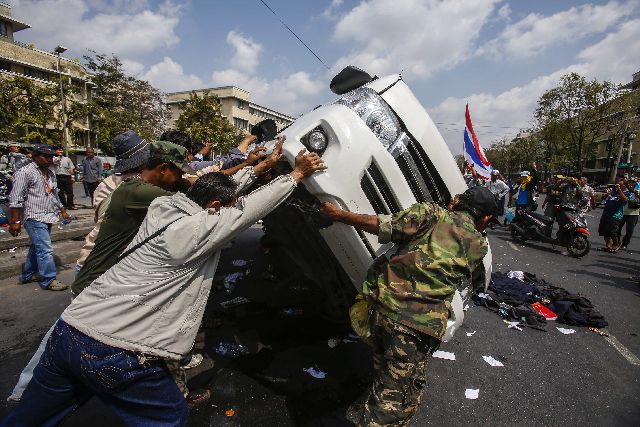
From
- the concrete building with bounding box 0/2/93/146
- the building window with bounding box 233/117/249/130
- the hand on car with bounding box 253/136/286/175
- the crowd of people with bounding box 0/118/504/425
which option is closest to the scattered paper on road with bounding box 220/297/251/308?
the crowd of people with bounding box 0/118/504/425

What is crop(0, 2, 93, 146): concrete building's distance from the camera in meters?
33.0

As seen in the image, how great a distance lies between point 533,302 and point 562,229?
4252 mm

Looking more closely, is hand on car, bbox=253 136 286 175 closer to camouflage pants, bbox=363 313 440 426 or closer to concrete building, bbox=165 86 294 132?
camouflage pants, bbox=363 313 440 426

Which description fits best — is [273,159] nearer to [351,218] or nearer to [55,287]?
[351,218]

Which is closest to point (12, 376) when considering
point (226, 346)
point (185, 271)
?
point (226, 346)

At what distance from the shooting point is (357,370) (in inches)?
121

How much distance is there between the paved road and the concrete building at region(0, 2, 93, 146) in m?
32.8

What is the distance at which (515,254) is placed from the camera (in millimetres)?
7824

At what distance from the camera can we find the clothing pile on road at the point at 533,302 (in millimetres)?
4227

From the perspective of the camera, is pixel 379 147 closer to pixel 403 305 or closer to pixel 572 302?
pixel 403 305

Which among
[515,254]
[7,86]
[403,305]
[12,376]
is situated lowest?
[515,254]

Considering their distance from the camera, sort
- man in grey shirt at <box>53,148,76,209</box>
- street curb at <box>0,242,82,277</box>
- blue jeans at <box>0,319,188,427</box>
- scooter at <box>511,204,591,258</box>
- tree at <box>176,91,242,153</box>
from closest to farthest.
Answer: blue jeans at <box>0,319,188,427</box>, street curb at <box>0,242,82,277</box>, scooter at <box>511,204,591,258</box>, man in grey shirt at <box>53,148,76,209</box>, tree at <box>176,91,242,153</box>

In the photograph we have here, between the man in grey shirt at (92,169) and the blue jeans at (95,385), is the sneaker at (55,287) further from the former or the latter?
the man in grey shirt at (92,169)

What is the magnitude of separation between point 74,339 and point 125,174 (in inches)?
52.5
